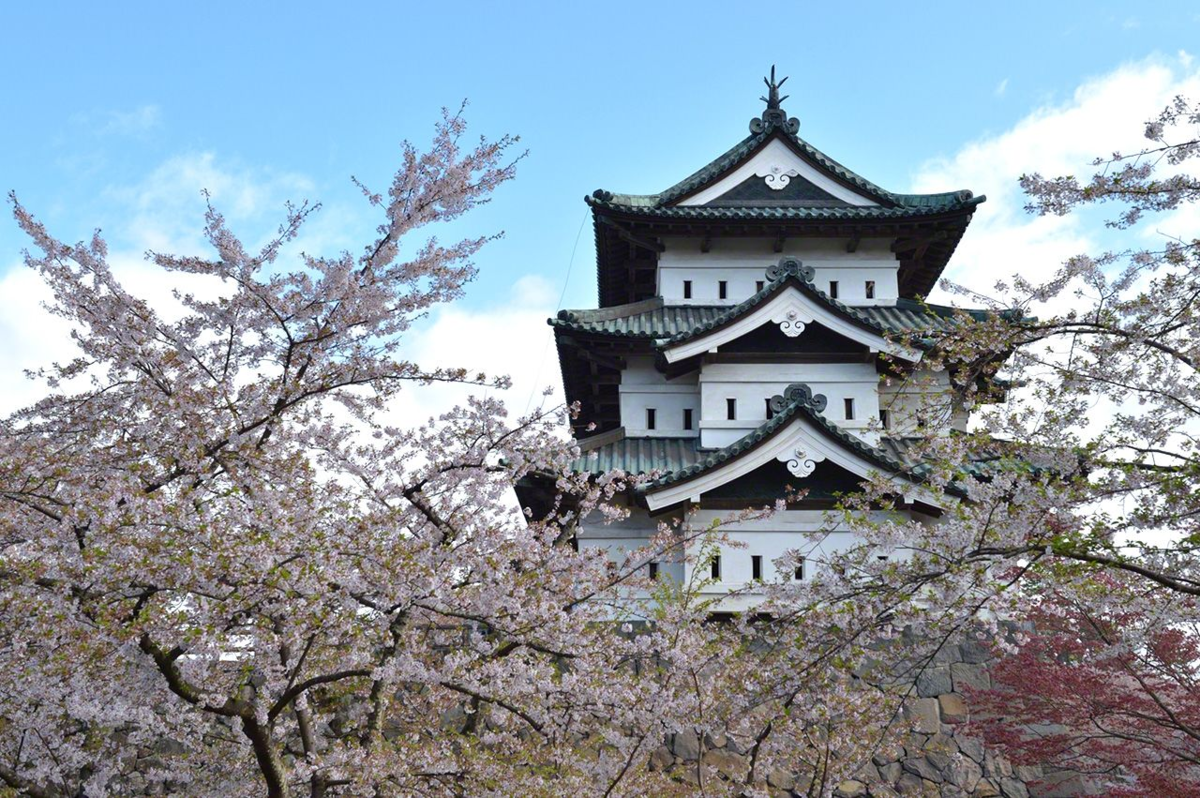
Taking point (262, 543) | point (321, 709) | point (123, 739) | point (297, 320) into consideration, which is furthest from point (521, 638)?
point (123, 739)

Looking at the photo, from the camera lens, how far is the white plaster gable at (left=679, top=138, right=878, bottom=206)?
15.4 meters

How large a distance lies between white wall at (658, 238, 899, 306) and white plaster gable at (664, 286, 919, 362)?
174 centimetres

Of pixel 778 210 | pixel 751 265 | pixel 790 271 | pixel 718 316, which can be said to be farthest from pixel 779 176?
pixel 718 316

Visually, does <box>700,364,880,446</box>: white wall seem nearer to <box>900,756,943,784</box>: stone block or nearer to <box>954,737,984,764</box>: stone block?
<box>954,737,984,764</box>: stone block

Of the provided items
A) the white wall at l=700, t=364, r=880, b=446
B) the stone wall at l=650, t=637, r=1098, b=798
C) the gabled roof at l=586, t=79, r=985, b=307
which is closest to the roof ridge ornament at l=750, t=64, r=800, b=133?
the gabled roof at l=586, t=79, r=985, b=307

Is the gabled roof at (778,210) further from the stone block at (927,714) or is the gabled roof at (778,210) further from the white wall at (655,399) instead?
the stone block at (927,714)

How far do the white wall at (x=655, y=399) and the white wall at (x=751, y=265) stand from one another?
1.40 m

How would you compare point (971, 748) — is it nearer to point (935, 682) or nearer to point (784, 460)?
point (935, 682)

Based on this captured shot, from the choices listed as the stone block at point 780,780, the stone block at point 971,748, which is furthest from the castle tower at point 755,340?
the stone block at point 971,748

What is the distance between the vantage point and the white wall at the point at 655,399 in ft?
46.0

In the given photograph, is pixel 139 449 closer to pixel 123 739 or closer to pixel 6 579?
pixel 6 579

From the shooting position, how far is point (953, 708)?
38.9 ft

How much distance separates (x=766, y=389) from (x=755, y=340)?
0.65 m

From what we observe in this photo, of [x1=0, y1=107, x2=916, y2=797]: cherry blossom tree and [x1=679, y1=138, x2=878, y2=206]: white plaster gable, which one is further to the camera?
[x1=679, y1=138, x2=878, y2=206]: white plaster gable
